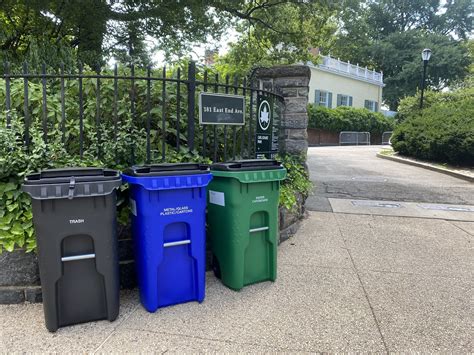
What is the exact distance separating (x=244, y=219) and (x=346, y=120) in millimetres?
24987

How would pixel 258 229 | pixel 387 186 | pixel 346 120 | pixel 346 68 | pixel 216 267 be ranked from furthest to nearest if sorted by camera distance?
1. pixel 346 68
2. pixel 346 120
3. pixel 387 186
4. pixel 216 267
5. pixel 258 229

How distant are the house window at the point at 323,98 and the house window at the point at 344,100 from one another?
1.37m

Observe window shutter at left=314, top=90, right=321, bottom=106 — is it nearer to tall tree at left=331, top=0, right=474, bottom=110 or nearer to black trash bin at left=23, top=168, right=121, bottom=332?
tall tree at left=331, top=0, right=474, bottom=110

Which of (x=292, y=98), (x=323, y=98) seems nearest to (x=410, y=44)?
(x=323, y=98)

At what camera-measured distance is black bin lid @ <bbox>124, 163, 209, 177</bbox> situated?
2619mm

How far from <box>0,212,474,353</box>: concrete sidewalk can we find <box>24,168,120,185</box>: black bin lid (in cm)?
102

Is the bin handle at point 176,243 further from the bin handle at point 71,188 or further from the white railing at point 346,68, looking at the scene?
the white railing at point 346,68

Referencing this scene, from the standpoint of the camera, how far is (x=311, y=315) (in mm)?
2684

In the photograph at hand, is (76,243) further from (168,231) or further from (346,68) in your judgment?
(346,68)

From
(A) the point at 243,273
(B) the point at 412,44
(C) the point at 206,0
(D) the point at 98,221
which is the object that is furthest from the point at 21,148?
(B) the point at 412,44

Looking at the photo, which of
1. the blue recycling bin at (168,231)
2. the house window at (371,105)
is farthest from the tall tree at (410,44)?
the blue recycling bin at (168,231)

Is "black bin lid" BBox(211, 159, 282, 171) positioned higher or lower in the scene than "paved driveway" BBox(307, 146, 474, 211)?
higher

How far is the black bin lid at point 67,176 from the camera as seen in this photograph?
2.31m

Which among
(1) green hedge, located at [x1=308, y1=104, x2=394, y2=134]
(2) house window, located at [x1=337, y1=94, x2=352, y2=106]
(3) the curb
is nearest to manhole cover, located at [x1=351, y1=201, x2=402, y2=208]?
(3) the curb
